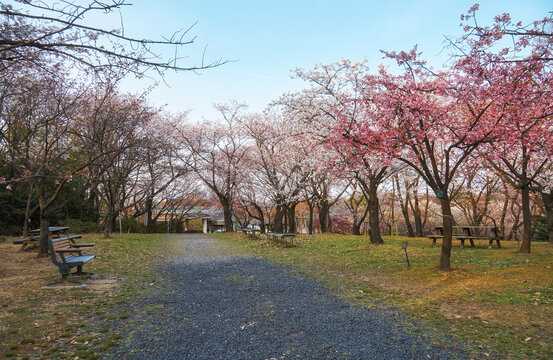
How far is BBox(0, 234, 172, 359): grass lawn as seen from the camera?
3517 millimetres

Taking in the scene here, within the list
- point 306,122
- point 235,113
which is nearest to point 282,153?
point 235,113

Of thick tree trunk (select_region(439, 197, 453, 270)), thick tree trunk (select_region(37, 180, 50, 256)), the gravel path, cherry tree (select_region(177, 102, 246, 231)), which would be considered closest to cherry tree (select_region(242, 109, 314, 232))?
cherry tree (select_region(177, 102, 246, 231))

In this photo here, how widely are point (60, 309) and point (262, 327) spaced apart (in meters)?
3.01

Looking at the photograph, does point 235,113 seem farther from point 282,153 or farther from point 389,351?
point 389,351

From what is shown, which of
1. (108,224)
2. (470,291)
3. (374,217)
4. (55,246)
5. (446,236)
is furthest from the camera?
(108,224)

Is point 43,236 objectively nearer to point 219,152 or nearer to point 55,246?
point 55,246

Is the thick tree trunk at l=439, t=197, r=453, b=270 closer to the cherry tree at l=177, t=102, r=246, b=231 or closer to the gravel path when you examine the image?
the gravel path

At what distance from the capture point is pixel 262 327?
13.7ft

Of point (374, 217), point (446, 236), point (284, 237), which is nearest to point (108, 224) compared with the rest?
point (284, 237)

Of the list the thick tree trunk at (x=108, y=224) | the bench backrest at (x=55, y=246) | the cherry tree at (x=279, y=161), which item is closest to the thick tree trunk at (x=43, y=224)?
the bench backrest at (x=55, y=246)

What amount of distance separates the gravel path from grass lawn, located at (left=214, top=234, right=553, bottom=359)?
58cm

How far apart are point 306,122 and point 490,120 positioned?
6266 millimetres

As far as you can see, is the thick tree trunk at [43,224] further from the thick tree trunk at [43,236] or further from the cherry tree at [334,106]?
the cherry tree at [334,106]

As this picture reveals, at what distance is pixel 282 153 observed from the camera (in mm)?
20875
